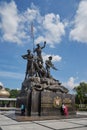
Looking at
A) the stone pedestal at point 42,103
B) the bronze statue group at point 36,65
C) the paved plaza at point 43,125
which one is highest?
the bronze statue group at point 36,65

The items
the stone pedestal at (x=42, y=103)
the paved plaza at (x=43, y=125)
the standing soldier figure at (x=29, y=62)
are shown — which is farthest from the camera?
the standing soldier figure at (x=29, y=62)

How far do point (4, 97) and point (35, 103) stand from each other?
3481 centimetres

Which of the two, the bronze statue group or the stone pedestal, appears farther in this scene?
the bronze statue group

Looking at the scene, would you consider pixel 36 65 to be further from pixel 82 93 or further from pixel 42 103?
pixel 82 93

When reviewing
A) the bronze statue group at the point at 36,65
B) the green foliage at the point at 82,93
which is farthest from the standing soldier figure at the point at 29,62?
the green foliage at the point at 82,93

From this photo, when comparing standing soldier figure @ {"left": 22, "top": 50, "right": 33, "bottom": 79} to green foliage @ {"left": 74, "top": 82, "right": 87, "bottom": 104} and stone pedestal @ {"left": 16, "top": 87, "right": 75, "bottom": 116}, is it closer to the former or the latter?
stone pedestal @ {"left": 16, "top": 87, "right": 75, "bottom": 116}

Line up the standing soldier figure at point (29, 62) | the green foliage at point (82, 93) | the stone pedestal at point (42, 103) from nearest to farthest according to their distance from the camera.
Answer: the stone pedestal at point (42, 103) → the standing soldier figure at point (29, 62) → the green foliage at point (82, 93)

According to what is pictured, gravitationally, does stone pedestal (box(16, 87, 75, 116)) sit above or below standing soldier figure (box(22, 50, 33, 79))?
below

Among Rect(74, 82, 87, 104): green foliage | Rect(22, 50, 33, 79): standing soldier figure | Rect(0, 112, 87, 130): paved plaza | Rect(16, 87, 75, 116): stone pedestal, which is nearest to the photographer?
Rect(0, 112, 87, 130): paved plaza

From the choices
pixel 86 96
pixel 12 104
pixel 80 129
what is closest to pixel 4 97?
pixel 12 104

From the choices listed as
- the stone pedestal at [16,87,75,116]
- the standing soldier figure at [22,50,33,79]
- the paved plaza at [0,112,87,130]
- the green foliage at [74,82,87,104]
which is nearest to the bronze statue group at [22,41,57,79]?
the standing soldier figure at [22,50,33,79]

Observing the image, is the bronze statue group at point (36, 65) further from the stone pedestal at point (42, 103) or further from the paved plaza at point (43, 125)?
the paved plaza at point (43, 125)

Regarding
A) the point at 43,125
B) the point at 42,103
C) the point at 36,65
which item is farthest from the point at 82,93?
the point at 43,125

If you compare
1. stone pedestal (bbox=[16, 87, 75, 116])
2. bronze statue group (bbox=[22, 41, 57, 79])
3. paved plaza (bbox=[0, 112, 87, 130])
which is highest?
bronze statue group (bbox=[22, 41, 57, 79])
